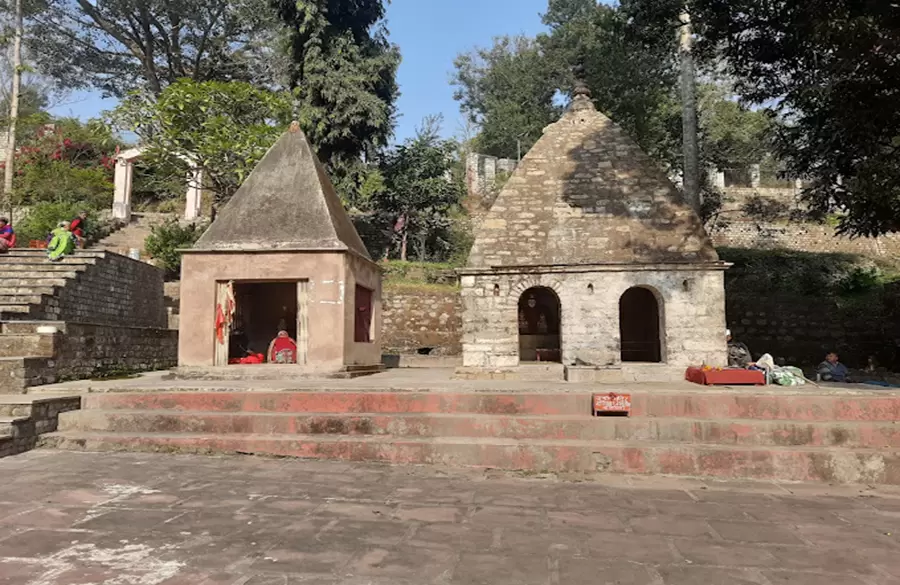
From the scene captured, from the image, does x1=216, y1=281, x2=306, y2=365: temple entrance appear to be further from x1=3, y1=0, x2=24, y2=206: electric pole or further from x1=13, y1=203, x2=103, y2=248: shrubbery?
x1=3, y1=0, x2=24, y2=206: electric pole

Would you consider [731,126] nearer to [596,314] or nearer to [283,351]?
[596,314]

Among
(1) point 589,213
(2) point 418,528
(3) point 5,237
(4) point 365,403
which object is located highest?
(1) point 589,213

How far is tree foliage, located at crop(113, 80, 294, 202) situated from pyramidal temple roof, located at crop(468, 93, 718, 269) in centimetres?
1167

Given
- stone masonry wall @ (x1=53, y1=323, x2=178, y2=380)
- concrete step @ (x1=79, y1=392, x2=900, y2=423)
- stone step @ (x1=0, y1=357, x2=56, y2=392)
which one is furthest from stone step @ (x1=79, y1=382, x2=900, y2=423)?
stone masonry wall @ (x1=53, y1=323, x2=178, y2=380)

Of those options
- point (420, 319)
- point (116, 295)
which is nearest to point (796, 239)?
point (420, 319)

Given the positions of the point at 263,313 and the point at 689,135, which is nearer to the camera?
the point at 263,313

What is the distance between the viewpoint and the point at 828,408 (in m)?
6.58

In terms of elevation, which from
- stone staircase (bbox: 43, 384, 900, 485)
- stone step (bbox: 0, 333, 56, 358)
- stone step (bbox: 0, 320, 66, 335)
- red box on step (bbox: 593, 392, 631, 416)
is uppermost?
stone step (bbox: 0, 320, 66, 335)

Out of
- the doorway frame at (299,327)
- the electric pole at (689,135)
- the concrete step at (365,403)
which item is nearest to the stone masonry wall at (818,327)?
the electric pole at (689,135)

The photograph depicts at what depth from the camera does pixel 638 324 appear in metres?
14.7

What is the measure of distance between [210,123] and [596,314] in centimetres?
1589

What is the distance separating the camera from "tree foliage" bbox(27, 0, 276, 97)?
97.9 feet

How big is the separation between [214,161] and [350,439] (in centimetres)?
1730

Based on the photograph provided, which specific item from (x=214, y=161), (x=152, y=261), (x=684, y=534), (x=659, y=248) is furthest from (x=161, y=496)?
(x=152, y=261)
